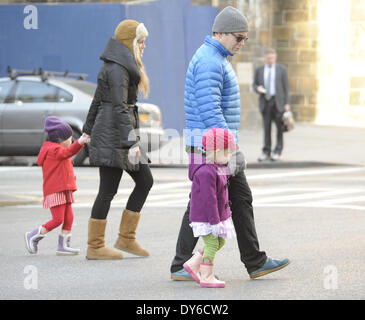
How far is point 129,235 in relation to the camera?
25.7ft

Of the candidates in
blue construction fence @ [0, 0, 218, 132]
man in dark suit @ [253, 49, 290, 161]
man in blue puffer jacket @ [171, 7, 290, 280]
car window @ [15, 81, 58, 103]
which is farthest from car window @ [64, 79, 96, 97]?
man in blue puffer jacket @ [171, 7, 290, 280]

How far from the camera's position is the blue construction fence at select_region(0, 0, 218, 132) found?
818 inches

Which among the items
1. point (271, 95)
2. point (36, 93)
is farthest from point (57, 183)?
point (271, 95)

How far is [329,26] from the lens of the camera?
76.1ft

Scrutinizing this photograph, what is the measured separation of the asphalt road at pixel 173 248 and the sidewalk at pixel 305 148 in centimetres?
276

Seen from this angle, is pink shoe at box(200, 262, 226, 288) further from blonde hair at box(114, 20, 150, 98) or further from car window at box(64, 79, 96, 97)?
car window at box(64, 79, 96, 97)

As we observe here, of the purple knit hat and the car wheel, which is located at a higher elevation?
the purple knit hat

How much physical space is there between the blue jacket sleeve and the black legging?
121 centimetres

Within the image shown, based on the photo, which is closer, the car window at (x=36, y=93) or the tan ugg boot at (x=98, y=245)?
the tan ugg boot at (x=98, y=245)

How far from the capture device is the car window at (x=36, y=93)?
15129 mm

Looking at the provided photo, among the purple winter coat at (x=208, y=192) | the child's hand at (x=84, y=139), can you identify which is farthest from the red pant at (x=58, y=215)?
the purple winter coat at (x=208, y=192)

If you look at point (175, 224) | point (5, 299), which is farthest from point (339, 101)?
point (5, 299)

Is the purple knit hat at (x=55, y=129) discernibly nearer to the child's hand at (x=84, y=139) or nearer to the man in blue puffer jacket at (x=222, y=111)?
the child's hand at (x=84, y=139)

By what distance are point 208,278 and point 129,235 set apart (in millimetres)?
1261
